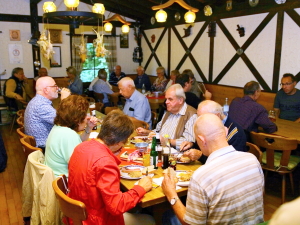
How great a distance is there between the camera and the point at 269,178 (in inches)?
175

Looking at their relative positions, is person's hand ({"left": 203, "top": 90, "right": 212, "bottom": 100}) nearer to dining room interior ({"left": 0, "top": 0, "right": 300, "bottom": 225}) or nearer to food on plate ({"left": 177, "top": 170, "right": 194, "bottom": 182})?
dining room interior ({"left": 0, "top": 0, "right": 300, "bottom": 225})

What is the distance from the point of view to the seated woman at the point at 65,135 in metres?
2.44

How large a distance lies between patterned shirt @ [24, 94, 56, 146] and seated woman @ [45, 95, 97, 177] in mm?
937

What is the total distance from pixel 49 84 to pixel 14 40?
5.87 meters

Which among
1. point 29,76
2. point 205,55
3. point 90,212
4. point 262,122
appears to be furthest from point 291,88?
point 29,76

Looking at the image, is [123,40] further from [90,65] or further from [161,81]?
[161,81]

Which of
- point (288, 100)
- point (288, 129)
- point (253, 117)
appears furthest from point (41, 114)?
point (288, 100)

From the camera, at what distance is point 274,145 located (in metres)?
3.35

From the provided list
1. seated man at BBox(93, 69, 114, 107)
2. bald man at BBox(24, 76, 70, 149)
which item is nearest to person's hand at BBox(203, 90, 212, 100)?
seated man at BBox(93, 69, 114, 107)

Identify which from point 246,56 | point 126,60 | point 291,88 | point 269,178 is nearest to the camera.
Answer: point 269,178

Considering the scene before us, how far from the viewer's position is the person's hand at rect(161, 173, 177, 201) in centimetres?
200

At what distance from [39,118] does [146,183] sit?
1.90m

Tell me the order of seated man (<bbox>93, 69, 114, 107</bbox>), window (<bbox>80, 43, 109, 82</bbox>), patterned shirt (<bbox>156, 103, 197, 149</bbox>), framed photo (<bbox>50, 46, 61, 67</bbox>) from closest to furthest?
patterned shirt (<bbox>156, 103, 197, 149</bbox>) → seated man (<bbox>93, 69, 114, 107</bbox>) → framed photo (<bbox>50, 46, 61, 67</bbox>) → window (<bbox>80, 43, 109, 82</bbox>)

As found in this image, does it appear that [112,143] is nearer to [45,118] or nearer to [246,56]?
[45,118]
